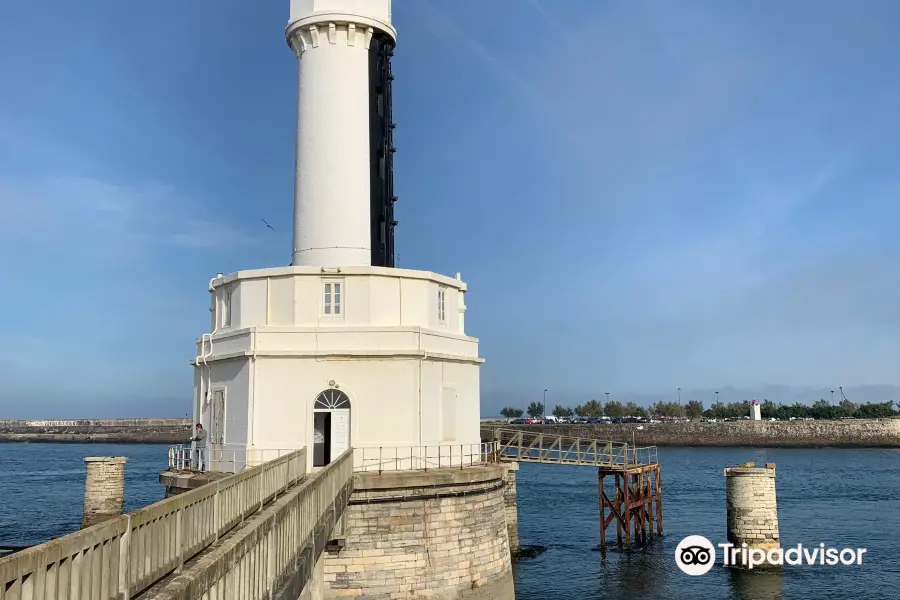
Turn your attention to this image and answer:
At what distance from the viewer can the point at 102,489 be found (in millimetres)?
37781

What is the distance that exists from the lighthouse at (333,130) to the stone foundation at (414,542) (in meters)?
7.44

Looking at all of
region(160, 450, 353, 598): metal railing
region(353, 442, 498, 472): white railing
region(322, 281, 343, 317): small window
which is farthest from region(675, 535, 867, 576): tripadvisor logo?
region(160, 450, 353, 598): metal railing

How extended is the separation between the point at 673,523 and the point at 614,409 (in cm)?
13330

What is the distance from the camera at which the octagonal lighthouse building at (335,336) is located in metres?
20.2

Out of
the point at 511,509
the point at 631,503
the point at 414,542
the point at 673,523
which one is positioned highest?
the point at 414,542

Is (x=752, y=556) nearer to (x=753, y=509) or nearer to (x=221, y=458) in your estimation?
(x=753, y=509)

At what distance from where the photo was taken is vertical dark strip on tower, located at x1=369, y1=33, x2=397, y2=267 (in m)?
25.8

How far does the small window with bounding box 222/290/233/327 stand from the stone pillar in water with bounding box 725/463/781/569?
18.8 metres

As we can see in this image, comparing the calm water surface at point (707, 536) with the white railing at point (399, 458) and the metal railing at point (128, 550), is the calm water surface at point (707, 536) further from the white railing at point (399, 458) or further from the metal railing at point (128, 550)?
the metal railing at point (128, 550)

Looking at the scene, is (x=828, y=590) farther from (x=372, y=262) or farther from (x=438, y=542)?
(x=372, y=262)

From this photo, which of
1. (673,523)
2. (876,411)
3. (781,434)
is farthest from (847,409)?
(673,523)

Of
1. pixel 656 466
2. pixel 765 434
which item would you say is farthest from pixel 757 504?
pixel 765 434

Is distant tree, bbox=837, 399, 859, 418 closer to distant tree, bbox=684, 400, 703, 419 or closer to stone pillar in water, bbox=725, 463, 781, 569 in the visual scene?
distant tree, bbox=684, 400, 703, 419

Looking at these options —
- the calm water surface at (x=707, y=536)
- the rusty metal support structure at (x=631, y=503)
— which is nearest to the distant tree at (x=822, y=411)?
the calm water surface at (x=707, y=536)
